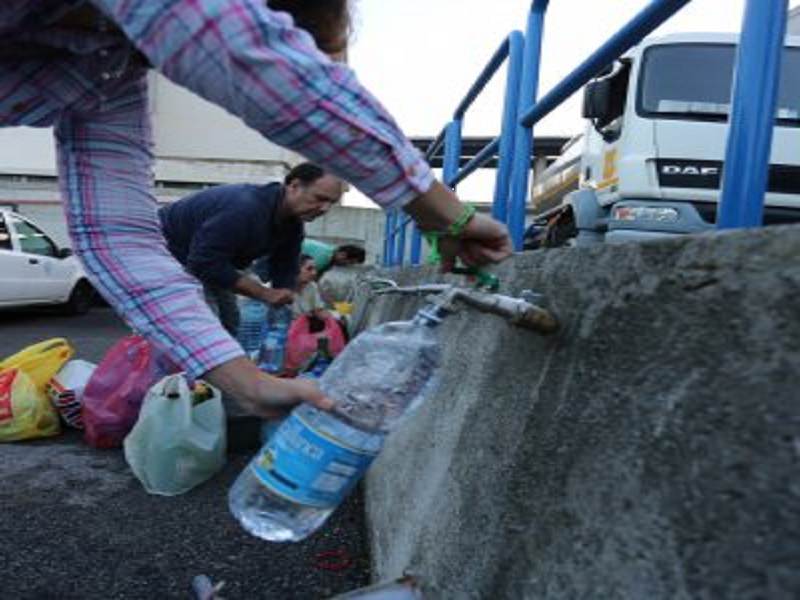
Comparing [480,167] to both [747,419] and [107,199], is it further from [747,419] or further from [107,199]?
[747,419]

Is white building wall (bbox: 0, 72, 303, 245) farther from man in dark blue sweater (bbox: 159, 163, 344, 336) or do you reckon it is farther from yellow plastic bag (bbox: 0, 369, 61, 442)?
yellow plastic bag (bbox: 0, 369, 61, 442)

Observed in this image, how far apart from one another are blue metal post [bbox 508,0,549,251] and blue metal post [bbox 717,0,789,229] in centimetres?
120

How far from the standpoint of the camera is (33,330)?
8062 mm

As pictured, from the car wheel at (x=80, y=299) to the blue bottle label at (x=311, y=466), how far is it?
397 inches

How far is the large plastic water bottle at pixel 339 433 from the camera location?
119 cm

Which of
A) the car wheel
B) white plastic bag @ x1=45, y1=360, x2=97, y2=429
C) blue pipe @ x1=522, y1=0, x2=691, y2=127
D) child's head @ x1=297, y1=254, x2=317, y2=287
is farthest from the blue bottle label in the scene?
the car wheel

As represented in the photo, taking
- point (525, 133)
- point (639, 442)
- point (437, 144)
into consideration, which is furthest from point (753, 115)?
point (437, 144)

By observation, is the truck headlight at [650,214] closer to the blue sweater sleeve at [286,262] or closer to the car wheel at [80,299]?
the blue sweater sleeve at [286,262]

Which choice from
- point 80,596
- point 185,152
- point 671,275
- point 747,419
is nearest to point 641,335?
point 671,275

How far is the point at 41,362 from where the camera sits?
351cm

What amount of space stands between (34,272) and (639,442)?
9944 mm

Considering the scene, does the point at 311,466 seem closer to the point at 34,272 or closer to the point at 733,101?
the point at 733,101

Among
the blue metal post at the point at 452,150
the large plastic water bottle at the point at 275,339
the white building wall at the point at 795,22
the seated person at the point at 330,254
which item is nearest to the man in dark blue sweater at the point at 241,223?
the large plastic water bottle at the point at 275,339

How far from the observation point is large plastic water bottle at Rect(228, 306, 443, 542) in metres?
1.19
